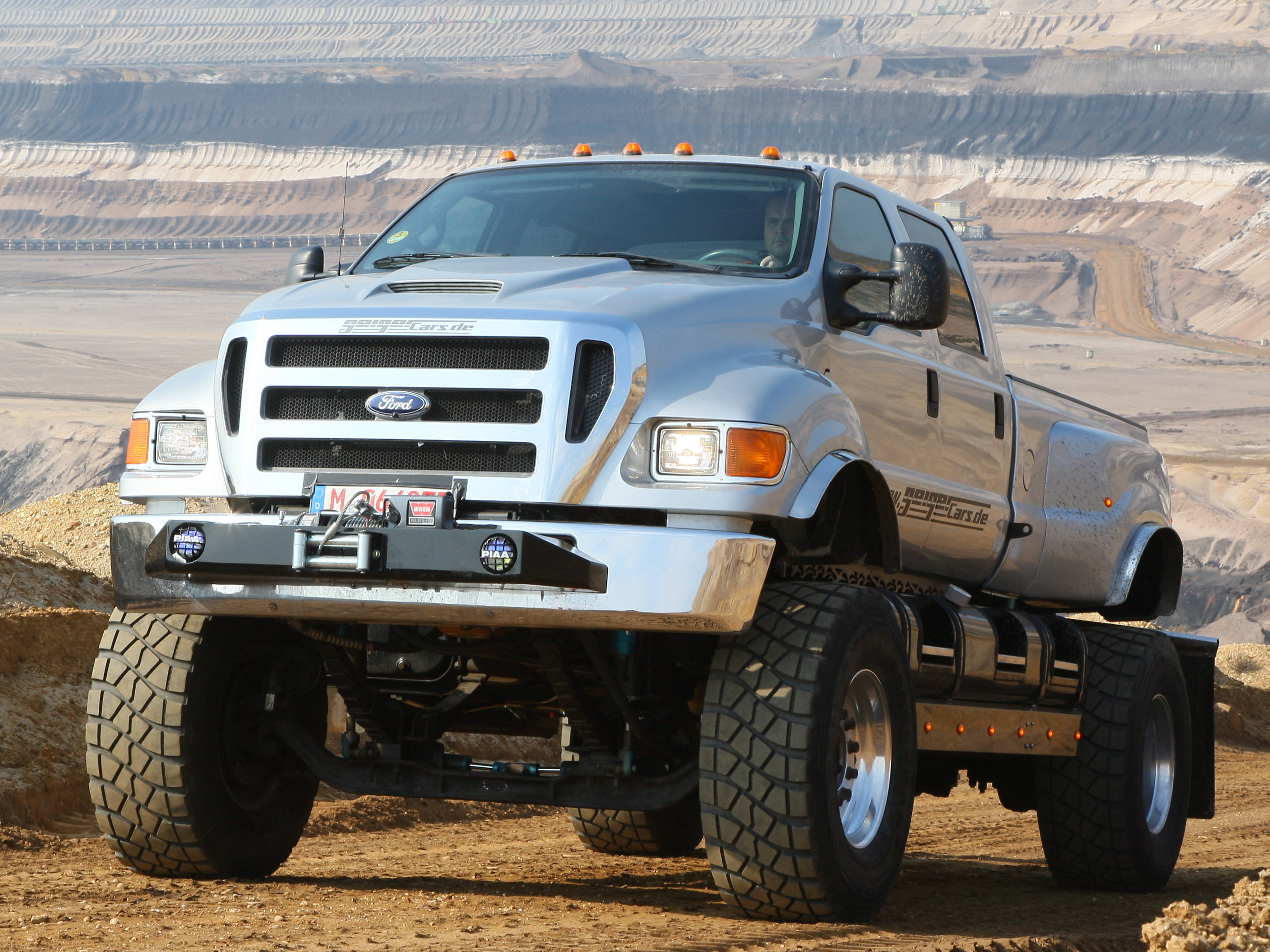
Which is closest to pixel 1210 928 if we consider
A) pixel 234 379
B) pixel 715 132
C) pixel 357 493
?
pixel 357 493

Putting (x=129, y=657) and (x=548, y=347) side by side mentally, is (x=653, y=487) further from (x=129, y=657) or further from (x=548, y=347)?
(x=129, y=657)

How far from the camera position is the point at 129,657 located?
625cm

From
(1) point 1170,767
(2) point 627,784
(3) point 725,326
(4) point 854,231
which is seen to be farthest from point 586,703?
(1) point 1170,767

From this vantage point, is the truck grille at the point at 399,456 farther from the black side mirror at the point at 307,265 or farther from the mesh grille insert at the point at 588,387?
the black side mirror at the point at 307,265

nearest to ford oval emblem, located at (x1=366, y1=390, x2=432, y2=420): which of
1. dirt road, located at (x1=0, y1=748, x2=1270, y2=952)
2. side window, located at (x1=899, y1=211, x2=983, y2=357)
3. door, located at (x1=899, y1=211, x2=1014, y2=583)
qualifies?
dirt road, located at (x1=0, y1=748, x2=1270, y2=952)

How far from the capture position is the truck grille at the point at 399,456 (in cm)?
543

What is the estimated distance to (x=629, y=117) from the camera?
167125 millimetres

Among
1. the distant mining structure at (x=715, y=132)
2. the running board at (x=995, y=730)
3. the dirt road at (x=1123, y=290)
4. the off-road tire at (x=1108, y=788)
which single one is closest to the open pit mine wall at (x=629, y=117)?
the distant mining structure at (x=715, y=132)

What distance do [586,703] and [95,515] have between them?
48.8 feet

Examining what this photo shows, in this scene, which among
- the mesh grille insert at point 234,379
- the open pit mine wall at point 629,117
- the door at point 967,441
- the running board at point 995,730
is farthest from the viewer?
the open pit mine wall at point 629,117

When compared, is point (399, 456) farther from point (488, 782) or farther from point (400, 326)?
point (488, 782)

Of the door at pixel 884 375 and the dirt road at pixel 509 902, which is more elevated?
the door at pixel 884 375

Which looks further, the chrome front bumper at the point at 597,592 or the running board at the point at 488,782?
the running board at the point at 488,782

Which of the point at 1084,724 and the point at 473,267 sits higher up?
the point at 473,267
